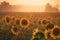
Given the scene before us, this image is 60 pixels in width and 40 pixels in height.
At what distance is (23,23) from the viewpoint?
113 centimetres

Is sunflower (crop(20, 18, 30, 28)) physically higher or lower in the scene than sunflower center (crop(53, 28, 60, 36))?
higher

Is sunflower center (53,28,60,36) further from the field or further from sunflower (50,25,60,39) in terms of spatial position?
the field

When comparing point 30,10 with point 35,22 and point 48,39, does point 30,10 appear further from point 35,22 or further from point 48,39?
point 48,39

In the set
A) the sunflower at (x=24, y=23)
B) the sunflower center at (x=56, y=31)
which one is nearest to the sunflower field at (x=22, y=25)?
the sunflower at (x=24, y=23)

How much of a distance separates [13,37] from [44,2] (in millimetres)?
328

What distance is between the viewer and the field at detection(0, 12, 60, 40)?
1.13 metres

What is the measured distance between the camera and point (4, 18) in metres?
1.21

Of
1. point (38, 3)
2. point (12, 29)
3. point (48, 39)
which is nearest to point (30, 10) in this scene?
point (38, 3)

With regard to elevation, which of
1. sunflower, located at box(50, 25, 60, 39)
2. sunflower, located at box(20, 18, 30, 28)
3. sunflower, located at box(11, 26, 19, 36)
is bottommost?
sunflower, located at box(11, 26, 19, 36)

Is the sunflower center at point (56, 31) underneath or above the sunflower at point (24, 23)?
underneath

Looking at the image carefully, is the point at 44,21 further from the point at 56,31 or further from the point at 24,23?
the point at 56,31

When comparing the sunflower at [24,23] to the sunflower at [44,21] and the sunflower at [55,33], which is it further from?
the sunflower at [55,33]

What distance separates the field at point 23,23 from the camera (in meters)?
1.13

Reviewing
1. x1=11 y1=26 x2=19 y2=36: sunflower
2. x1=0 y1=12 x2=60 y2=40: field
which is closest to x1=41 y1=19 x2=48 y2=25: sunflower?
x1=0 y1=12 x2=60 y2=40: field
